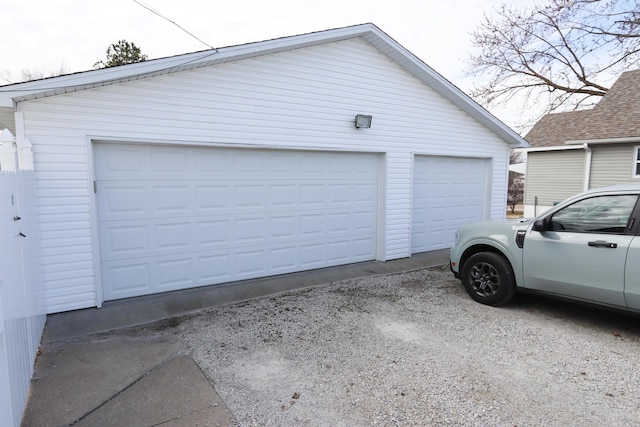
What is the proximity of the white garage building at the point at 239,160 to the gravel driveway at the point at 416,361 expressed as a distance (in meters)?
1.39

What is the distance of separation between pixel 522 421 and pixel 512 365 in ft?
2.95

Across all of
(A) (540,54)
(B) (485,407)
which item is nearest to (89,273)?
(B) (485,407)

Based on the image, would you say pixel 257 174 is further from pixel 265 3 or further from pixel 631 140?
pixel 631 140

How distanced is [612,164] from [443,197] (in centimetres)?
893

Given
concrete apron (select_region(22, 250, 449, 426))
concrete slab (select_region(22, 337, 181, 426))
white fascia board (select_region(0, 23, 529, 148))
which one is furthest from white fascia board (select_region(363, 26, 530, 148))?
concrete slab (select_region(22, 337, 181, 426))

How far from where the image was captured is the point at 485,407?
2883mm

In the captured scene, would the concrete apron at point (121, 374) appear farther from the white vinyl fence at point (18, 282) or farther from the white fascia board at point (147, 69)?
the white fascia board at point (147, 69)

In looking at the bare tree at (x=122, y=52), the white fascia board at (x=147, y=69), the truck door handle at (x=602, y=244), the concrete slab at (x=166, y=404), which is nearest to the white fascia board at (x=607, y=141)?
the truck door handle at (x=602, y=244)

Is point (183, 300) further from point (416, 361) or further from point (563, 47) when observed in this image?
point (563, 47)

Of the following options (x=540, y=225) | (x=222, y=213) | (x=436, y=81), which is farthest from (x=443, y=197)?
(x=222, y=213)

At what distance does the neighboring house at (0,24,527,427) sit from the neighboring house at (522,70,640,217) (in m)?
6.63

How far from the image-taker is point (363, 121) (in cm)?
696

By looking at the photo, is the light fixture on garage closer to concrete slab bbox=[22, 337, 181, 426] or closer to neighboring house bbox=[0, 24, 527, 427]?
neighboring house bbox=[0, 24, 527, 427]

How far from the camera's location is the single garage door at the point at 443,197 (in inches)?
326
